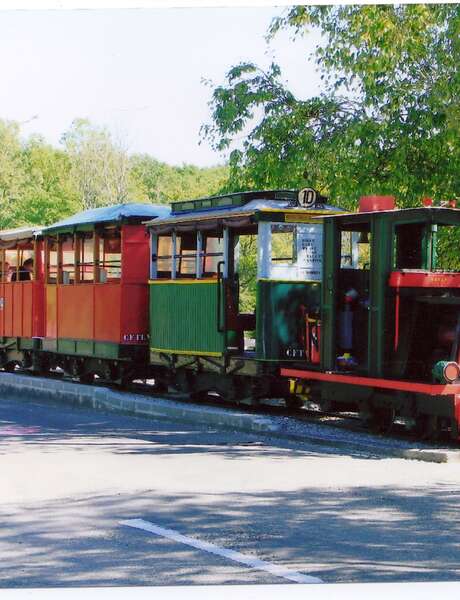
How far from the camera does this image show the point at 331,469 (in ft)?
36.2

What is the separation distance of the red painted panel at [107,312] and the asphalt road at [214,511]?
6315 millimetres

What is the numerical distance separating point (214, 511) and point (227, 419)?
525cm

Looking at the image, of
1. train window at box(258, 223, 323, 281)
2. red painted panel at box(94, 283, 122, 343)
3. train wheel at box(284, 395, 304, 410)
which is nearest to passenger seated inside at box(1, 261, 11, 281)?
red painted panel at box(94, 283, 122, 343)

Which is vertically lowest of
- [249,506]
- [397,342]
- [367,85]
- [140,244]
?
[249,506]

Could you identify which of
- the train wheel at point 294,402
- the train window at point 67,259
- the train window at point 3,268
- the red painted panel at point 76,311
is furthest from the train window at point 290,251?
the train window at point 3,268

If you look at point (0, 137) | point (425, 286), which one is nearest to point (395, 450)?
point (425, 286)

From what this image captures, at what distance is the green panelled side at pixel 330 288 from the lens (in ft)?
46.8

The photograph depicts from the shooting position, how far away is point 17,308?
2428 centimetres

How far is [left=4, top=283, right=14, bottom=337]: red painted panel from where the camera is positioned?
24641 mm

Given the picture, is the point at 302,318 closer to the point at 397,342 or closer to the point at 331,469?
the point at 397,342

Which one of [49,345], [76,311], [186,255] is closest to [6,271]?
[49,345]

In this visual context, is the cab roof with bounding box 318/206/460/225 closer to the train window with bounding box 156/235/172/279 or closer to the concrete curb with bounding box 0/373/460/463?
the concrete curb with bounding box 0/373/460/463

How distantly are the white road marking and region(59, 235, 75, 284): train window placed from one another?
13500 millimetres

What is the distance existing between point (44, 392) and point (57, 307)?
3.99m
